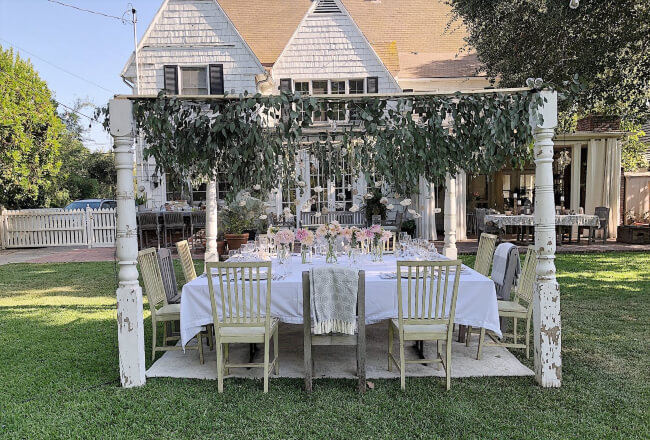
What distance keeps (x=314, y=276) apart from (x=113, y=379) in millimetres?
2236

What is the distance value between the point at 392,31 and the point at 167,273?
14.7 m

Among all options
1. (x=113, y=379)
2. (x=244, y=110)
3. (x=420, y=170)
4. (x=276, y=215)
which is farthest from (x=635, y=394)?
(x=276, y=215)

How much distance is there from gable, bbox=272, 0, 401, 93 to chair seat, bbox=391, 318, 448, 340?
11.1 meters

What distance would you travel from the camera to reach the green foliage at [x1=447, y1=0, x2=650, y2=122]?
7551mm

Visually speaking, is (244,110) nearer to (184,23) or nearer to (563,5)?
(563,5)

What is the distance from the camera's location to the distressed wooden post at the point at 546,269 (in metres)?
4.05

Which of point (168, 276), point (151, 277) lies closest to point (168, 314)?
point (151, 277)

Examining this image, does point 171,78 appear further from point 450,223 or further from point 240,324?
point 240,324

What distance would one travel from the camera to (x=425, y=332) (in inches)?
159

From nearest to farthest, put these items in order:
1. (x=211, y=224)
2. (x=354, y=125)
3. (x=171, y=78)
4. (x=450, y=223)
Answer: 1. (x=354, y=125)
2. (x=450, y=223)
3. (x=211, y=224)
4. (x=171, y=78)

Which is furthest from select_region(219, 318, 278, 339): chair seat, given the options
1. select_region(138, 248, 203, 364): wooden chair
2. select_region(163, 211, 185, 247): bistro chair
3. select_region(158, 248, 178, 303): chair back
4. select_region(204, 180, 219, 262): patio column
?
select_region(163, 211, 185, 247): bistro chair

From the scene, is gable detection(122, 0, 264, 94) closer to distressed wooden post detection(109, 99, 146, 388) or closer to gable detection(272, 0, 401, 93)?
gable detection(272, 0, 401, 93)

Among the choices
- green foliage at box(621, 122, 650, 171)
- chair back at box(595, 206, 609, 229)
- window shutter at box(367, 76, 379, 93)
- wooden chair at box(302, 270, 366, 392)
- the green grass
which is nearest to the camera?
the green grass

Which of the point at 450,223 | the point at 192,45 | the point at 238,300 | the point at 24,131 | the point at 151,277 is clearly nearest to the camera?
the point at 238,300
